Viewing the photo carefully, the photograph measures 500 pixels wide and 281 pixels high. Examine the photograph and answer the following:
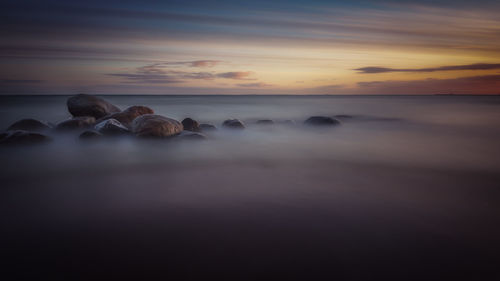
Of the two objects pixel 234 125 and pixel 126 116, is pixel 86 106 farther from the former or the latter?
pixel 234 125

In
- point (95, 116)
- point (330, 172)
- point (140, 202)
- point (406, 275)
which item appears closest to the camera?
point (406, 275)

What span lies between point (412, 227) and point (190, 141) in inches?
Result: 231

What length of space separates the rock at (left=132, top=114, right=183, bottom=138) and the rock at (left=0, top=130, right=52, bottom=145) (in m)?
2.19

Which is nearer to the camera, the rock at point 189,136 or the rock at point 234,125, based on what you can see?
the rock at point 189,136

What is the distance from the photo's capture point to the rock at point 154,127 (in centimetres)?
805

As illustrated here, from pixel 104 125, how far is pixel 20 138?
1.98 meters

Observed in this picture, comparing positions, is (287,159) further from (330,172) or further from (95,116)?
(95,116)

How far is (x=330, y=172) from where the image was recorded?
547 cm

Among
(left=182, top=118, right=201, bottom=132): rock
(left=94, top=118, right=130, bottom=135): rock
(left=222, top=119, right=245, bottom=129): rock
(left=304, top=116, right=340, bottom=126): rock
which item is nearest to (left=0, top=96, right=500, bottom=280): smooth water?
(left=94, top=118, right=130, bottom=135): rock

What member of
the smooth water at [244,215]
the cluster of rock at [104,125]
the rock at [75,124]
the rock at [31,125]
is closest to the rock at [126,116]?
the cluster of rock at [104,125]

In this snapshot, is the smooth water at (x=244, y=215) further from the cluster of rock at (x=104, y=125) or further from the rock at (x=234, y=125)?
the rock at (x=234, y=125)

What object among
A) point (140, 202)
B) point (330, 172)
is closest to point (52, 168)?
point (140, 202)

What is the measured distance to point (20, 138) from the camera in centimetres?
704

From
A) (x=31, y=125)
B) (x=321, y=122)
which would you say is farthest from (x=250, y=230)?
(x=321, y=122)
